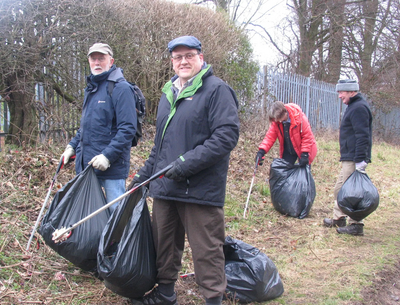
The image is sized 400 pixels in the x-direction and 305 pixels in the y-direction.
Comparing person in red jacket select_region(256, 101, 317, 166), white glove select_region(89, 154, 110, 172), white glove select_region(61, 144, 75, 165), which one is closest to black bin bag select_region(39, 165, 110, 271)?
white glove select_region(89, 154, 110, 172)

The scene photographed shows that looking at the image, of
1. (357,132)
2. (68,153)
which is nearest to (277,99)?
(357,132)

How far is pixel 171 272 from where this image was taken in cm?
291

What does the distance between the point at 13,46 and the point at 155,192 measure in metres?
3.77

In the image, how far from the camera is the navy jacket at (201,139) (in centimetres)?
258

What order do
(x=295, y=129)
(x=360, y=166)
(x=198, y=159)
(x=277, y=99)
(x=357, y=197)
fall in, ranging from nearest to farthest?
1. (x=198, y=159)
2. (x=357, y=197)
3. (x=360, y=166)
4. (x=295, y=129)
5. (x=277, y=99)

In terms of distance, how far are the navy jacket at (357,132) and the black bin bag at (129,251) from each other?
3165 mm

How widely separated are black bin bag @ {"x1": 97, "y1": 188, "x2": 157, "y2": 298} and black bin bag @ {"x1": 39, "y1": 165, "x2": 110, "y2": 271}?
0.84ft

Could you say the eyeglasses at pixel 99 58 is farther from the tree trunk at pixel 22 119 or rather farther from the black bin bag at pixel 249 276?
the tree trunk at pixel 22 119

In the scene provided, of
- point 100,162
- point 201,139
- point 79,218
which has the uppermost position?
point 201,139

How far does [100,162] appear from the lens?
3.20 m

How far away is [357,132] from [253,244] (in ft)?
6.34

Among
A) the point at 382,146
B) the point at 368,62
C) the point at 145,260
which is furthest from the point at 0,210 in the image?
the point at 368,62

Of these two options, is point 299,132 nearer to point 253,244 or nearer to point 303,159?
point 303,159

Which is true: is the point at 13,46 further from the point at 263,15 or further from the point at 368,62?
the point at 368,62
